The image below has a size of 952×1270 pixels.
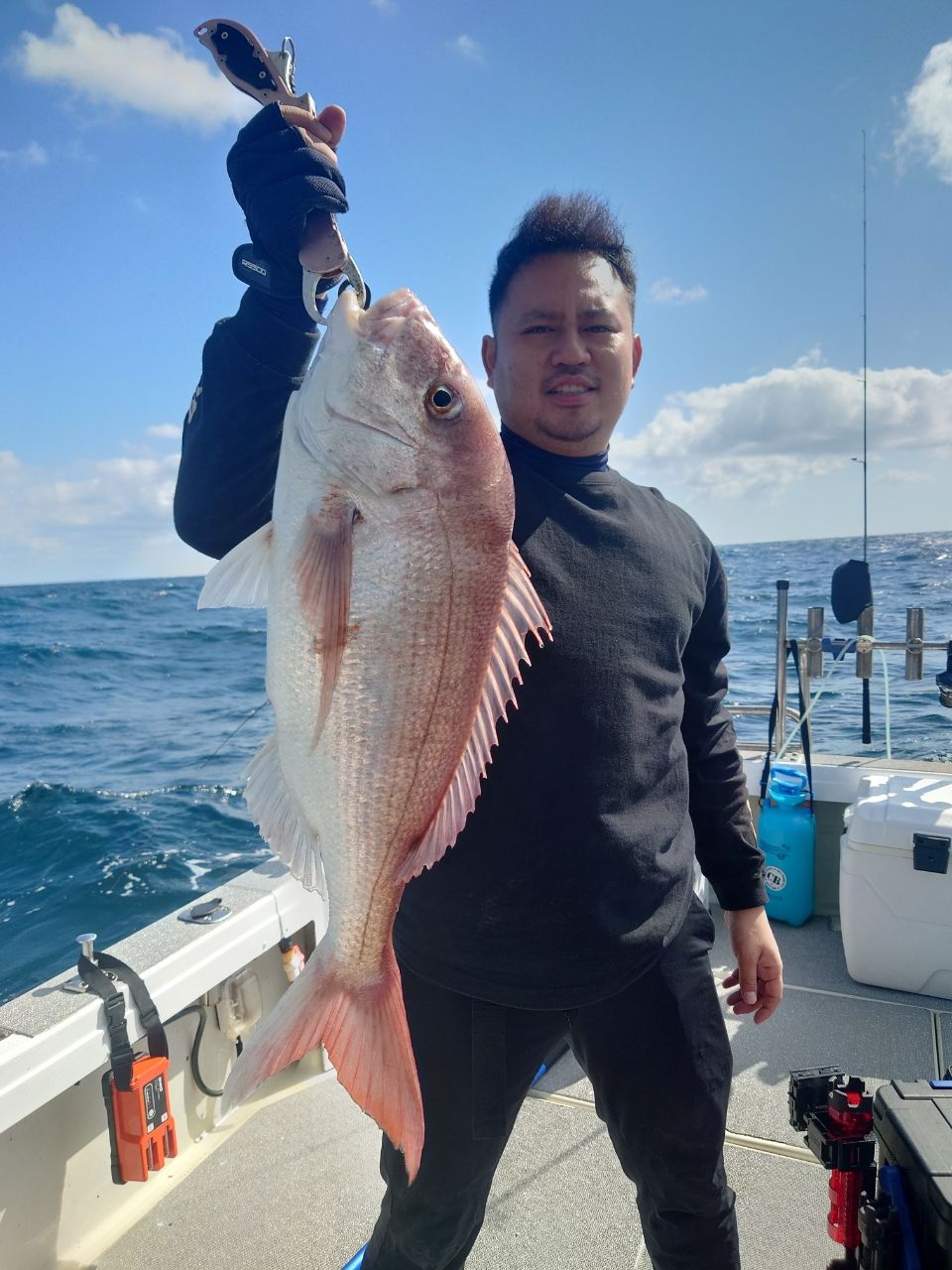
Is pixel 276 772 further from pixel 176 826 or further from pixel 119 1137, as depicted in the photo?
pixel 176 826

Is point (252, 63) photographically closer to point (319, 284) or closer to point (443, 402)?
point (319, 284)

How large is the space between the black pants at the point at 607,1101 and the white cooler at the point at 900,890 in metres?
2.08

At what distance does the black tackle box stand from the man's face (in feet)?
4.98

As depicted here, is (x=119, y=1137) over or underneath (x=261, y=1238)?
over

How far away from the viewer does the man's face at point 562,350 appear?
175 centimetres

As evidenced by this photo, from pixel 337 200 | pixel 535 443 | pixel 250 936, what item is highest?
pixel 337 200

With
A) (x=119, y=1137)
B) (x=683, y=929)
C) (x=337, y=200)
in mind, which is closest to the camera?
(x=337, y=200)

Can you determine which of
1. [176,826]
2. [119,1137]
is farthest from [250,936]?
[176,826]

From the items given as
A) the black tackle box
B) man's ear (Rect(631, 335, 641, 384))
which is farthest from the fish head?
the black tackle box

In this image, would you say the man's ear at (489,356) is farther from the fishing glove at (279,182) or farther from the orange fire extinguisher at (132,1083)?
the orange fire extinguisher at (132,1083)

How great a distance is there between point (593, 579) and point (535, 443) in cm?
37

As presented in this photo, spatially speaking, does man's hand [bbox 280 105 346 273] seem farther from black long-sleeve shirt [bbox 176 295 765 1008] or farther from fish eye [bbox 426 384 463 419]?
fish eye [bbox 426 384 463 419]

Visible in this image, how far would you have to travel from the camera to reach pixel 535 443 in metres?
1.81

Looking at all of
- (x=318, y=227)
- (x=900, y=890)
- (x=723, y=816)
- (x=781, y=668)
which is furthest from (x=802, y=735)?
(x=318, y=227)
